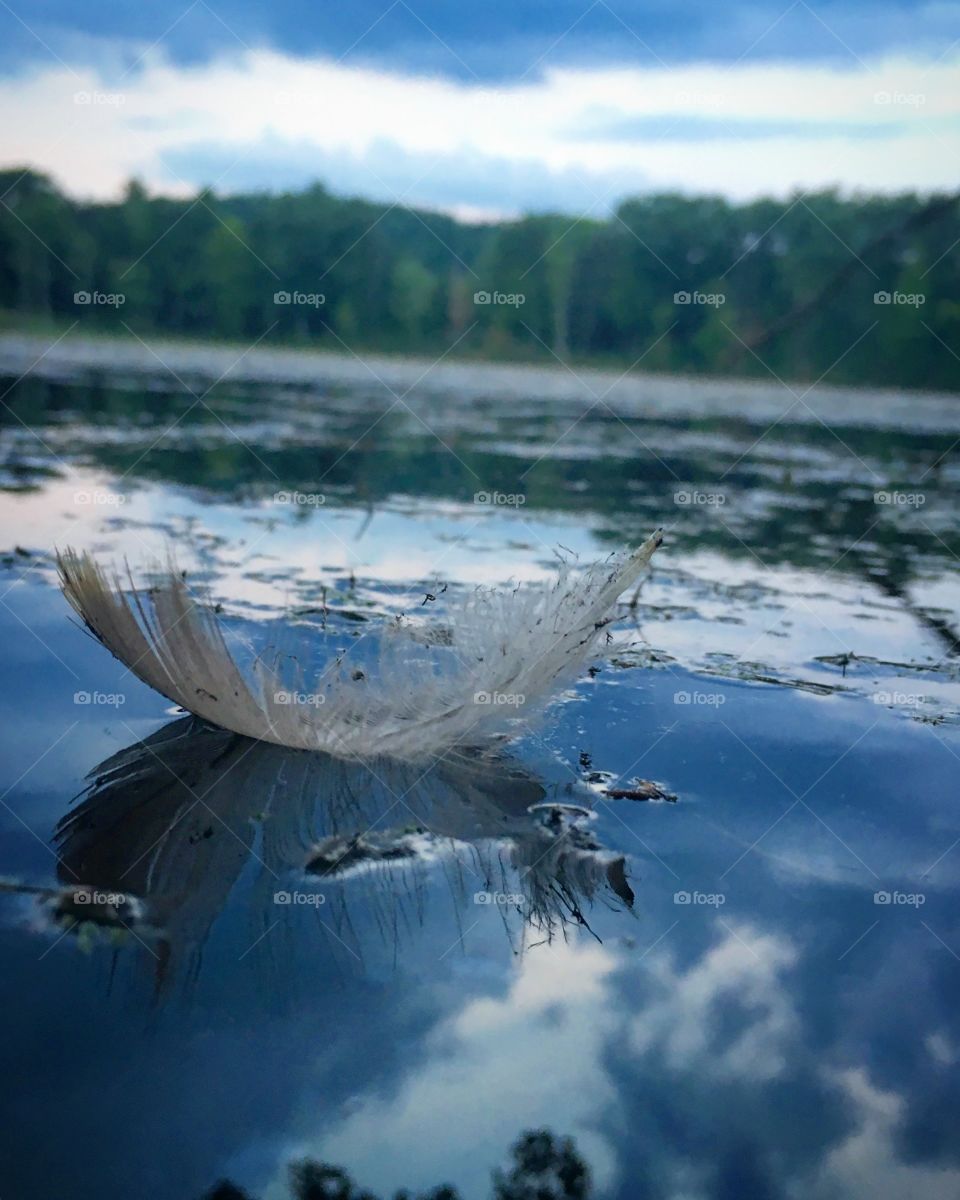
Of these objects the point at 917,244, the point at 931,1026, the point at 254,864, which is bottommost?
the point at 931,1026

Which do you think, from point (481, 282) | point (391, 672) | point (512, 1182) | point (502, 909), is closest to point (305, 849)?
point (502, 909)

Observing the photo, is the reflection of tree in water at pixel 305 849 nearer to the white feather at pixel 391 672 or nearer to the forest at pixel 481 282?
the white feather at pixel 391 672

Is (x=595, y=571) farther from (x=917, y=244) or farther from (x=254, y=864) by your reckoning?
(x=917, y=244)

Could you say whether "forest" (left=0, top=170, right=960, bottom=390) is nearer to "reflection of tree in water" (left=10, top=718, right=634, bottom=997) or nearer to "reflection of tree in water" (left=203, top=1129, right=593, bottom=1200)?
"reflection of tree in water" (left=10, top=718, right=634, bottom=997)

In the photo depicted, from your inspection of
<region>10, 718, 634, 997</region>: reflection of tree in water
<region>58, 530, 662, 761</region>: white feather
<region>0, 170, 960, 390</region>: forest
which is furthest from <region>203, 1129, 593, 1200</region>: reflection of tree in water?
<region>0, 170, 960, 390</region>: forest

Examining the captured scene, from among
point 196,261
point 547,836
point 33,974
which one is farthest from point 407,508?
point 196,261

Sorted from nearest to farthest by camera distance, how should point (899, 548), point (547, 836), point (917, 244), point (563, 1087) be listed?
point (563, 1087)
point (547, 836)
point (899, 548)
point (917, 244)

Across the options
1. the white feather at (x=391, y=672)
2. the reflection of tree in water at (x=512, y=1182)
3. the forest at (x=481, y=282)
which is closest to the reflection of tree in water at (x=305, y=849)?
the white feather at (x=391, y=672)
